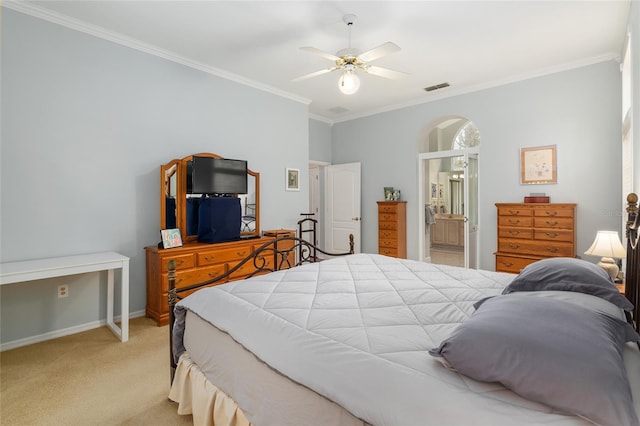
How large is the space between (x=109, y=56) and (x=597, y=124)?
18.7 ft

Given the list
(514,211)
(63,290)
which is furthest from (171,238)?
(514,211)

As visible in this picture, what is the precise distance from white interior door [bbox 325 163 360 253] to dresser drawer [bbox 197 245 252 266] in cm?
277

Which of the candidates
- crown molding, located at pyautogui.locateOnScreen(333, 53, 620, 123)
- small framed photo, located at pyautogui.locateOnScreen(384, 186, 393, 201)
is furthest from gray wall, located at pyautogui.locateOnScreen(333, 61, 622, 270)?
small framed photo, located at pyautogui.locateOnScreen(384, 186, 393, 201)

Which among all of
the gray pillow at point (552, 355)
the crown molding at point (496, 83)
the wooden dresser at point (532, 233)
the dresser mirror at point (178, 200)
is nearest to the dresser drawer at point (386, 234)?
the wooden dresser at point (532, 233)

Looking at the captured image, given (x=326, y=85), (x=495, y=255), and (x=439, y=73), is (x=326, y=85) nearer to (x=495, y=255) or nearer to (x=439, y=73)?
(x=439, y=73)

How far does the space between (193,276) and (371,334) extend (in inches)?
110

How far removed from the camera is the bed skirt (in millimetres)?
1460

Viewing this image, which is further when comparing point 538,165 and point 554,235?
point 538,165

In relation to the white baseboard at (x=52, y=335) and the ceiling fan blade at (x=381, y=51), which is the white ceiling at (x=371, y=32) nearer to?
the ceiling fan blade at (x=381, y=51)

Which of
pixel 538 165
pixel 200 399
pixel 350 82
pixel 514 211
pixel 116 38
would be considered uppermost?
pixel 116 38

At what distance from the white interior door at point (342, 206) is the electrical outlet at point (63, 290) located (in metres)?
4.47

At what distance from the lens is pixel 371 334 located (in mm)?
1277

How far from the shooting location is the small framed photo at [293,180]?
5215 millimetres

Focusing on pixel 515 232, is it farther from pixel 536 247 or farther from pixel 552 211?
pixel 552 211
